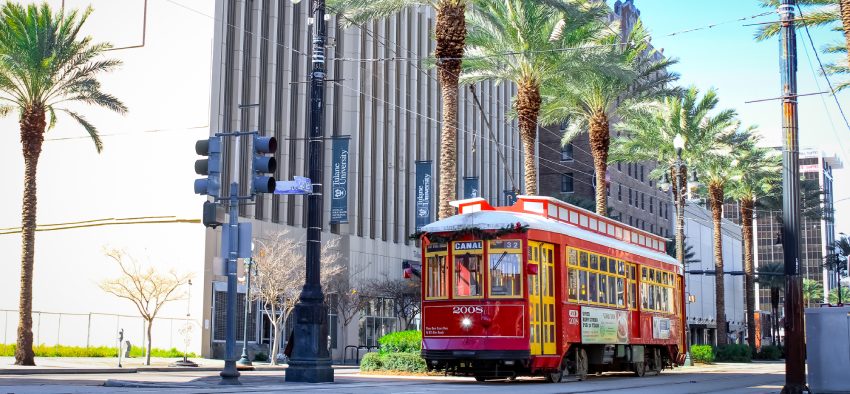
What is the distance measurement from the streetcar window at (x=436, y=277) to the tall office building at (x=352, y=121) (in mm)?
20489

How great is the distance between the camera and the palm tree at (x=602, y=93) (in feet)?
131

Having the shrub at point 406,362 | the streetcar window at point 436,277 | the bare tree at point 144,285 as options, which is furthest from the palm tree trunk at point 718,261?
the streetcar window at point 436,277

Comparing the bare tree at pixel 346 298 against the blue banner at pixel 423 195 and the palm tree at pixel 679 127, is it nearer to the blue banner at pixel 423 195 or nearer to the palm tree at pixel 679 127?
the blue banner at pixel 423 195

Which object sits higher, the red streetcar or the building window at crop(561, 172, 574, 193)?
the building window at crop(561, 172, 574, 193)

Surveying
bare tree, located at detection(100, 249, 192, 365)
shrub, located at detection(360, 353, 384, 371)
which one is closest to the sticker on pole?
shrub, located at detection(360, 353, 384, 371)

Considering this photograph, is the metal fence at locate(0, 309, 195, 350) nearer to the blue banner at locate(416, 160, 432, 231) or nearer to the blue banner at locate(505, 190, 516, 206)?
the blue banner at locate(416, 160, 432, 231)

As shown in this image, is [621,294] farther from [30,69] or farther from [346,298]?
[346,298]

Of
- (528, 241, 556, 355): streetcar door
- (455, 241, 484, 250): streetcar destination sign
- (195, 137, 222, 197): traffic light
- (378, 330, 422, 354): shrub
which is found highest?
(195, 137, 222, 197): traffic light

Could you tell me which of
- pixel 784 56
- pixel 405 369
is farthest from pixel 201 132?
pixel 784 56

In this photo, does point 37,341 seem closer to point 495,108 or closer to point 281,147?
point 281,147

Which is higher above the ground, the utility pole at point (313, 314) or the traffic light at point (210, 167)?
the traffic light at point (210, 167)

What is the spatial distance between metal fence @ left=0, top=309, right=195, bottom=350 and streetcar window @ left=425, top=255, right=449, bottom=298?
26.5 m

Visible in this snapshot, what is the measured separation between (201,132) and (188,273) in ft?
22.1

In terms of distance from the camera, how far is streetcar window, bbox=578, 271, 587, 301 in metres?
24.4
